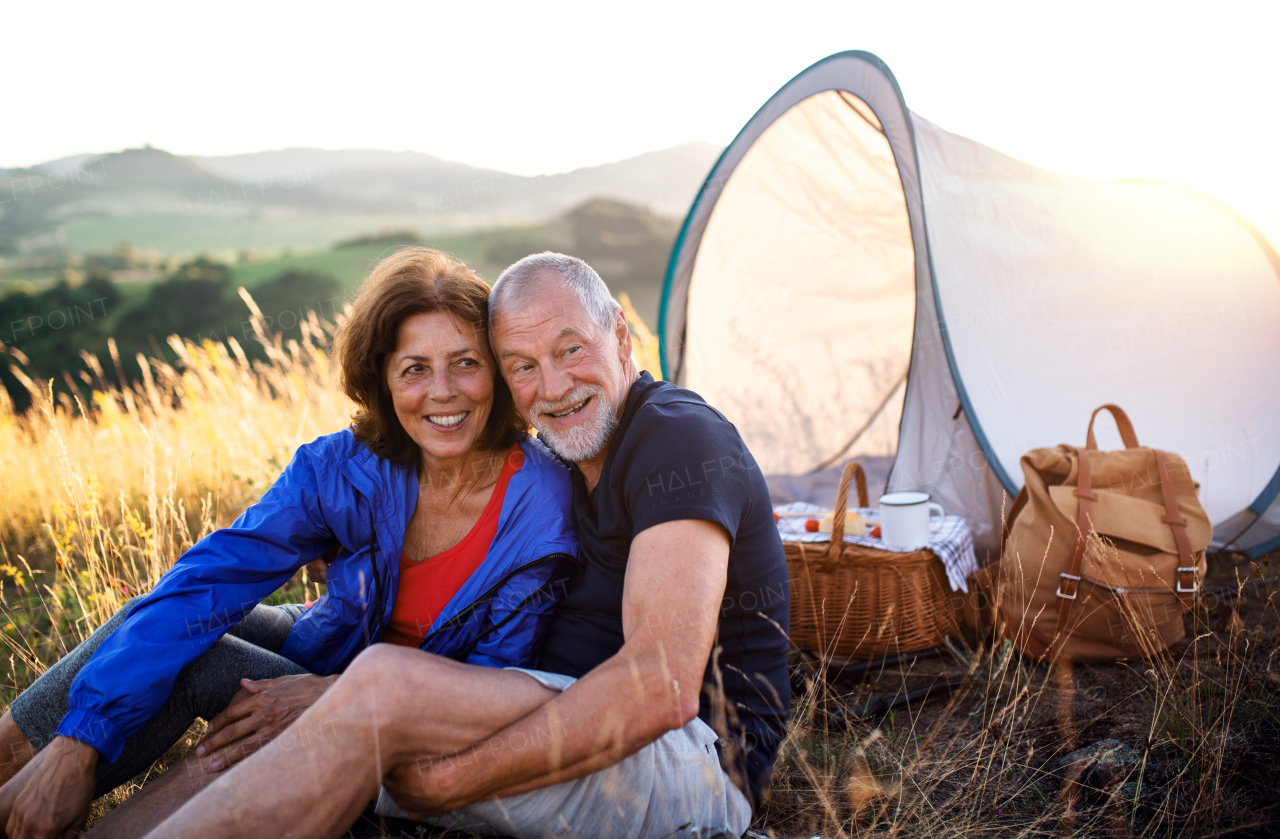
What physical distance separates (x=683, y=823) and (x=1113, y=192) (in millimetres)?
3996

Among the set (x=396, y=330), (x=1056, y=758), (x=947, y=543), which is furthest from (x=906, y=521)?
(x=396, y=330)

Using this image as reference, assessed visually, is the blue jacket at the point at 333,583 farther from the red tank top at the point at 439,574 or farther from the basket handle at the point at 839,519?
the basket handle at the point at 839,519

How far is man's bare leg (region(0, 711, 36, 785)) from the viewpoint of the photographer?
1.76m

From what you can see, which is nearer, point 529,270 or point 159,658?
point 159,658

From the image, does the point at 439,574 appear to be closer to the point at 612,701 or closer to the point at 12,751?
the point at 612,701

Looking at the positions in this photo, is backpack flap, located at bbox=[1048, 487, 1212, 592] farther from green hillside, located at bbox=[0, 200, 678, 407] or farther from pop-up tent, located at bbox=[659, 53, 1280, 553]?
green hillside, located at bbox=[0, 200, 678, 407]

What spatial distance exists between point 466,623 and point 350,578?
0.38m

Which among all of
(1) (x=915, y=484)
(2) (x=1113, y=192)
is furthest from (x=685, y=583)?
(2) (x=1113, y=192)

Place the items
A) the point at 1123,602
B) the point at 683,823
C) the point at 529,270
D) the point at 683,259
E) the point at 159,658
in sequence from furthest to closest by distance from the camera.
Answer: the point at 683,259 → the point at 1123,602 → the point at 529,270 → the point at 159,658 → the point at 683,823

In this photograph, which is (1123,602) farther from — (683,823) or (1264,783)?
(683,823)

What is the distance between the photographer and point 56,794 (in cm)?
153

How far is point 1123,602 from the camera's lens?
242 centimetres

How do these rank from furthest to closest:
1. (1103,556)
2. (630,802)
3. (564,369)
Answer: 1. (1103,556)
2. (564,369)
3. (630,802)

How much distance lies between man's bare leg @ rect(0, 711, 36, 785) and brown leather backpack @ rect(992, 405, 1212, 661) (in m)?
2.71
